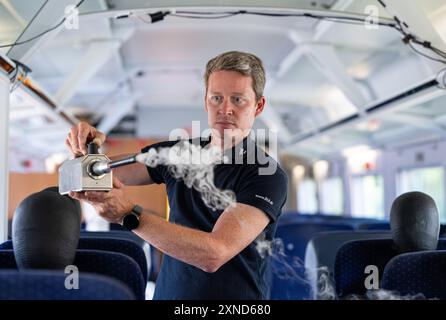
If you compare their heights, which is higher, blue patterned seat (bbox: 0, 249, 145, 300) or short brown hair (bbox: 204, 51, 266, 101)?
short brown hair (bbox: 204, 51, 266, 101)

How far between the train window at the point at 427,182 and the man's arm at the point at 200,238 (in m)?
5.17

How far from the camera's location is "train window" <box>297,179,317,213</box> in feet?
42.0

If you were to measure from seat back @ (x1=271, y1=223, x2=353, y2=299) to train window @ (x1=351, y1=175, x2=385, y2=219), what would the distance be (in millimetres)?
3605

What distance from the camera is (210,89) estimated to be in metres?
1.63

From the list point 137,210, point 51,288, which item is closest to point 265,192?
point 137,210

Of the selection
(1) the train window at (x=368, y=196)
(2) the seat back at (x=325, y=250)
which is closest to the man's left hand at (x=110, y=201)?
(2) the seat back at (x=325, y=250)

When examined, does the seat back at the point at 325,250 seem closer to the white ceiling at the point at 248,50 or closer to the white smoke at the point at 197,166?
the white ceiling at the point at 248,50

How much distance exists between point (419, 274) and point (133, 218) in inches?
49.4

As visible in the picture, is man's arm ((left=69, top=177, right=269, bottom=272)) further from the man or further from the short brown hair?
the short brown hair

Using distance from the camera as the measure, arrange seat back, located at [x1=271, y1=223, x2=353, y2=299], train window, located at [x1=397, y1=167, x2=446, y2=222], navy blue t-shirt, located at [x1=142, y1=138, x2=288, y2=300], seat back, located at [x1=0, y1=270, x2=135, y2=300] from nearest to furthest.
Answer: seat back, located at [x1=0, y1=270, x2=135, y2=300] → navy blue t-shirt, located at [x1=142, y1=138, x2=288, y2=300] → seat back, located at [x1=271, y1=223, x2=353, y2=299] → train window, located at [x1=397, y1=167, x2=446, y2=222]

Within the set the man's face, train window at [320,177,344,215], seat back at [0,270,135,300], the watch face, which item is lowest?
seat back at [0,270,135,300]

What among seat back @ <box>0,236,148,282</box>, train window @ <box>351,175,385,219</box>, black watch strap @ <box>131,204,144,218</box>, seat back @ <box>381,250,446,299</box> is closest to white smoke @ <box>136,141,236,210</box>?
black watch strap @ <box>131,204,144,218</box>

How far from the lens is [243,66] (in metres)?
1.59
